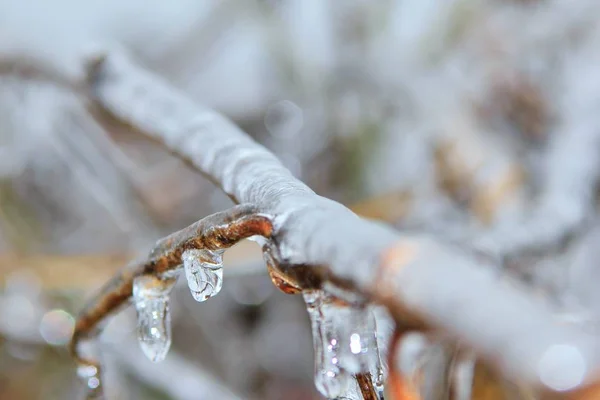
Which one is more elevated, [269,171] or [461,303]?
[269,171]

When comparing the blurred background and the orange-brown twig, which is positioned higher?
the blurred background

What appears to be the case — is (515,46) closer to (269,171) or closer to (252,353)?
(252,353)

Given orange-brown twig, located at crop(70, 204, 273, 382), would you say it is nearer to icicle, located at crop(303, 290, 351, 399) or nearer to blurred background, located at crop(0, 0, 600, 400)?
icicle, located at crop(303, 290, 351, 399)

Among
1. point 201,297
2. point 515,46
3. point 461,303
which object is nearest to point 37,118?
point 515,46

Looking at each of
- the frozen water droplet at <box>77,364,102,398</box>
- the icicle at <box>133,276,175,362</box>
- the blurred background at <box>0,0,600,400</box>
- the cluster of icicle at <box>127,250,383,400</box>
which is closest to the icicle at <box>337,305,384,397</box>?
the cluster of icicle at <box>127,250,383,400</box>

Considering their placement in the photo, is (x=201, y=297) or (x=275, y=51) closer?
(x=201, y=297)

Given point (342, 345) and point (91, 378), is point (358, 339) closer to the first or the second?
point (342, 345)
